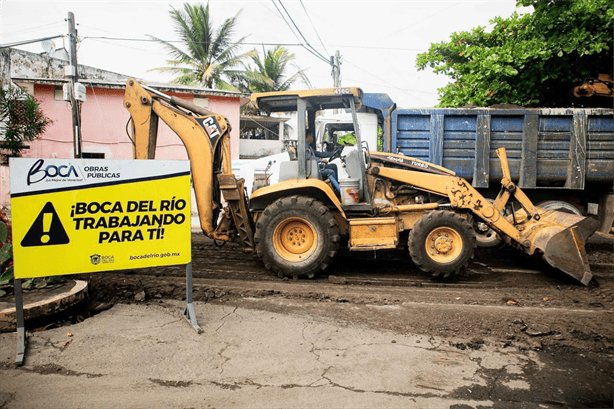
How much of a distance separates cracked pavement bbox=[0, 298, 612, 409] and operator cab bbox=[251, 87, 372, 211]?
8.16 ft

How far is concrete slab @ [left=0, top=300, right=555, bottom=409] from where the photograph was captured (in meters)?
3.10

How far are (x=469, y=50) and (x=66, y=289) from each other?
10231 mm

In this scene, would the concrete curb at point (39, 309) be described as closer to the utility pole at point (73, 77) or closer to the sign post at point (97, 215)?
the sign post at point (97, 215)

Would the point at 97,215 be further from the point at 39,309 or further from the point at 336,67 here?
the point at 336,67

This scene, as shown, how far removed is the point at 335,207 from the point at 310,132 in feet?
4.18

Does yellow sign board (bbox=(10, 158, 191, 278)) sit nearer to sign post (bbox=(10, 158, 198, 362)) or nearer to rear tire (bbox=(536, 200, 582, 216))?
sign post (bbox=(10, 158, 198, 362))

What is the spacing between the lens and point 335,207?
21.3 ft

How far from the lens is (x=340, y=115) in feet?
28.9

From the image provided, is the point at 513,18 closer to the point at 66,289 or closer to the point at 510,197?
the point at 510,197

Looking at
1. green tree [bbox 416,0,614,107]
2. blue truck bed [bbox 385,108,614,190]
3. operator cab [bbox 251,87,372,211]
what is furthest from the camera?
green tree [bbox 416,0,614,107]

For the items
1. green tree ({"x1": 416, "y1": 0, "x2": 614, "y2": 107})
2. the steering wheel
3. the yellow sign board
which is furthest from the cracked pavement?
green tree ({"x1": 416, "y1": 0, "x2": 614, "y2": 107})

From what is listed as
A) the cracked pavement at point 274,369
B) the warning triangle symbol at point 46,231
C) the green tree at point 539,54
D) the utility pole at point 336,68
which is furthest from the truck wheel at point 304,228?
the utility pole at point 336,68

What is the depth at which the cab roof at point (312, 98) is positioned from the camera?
6176mm

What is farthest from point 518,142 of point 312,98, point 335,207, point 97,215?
point 97,215
